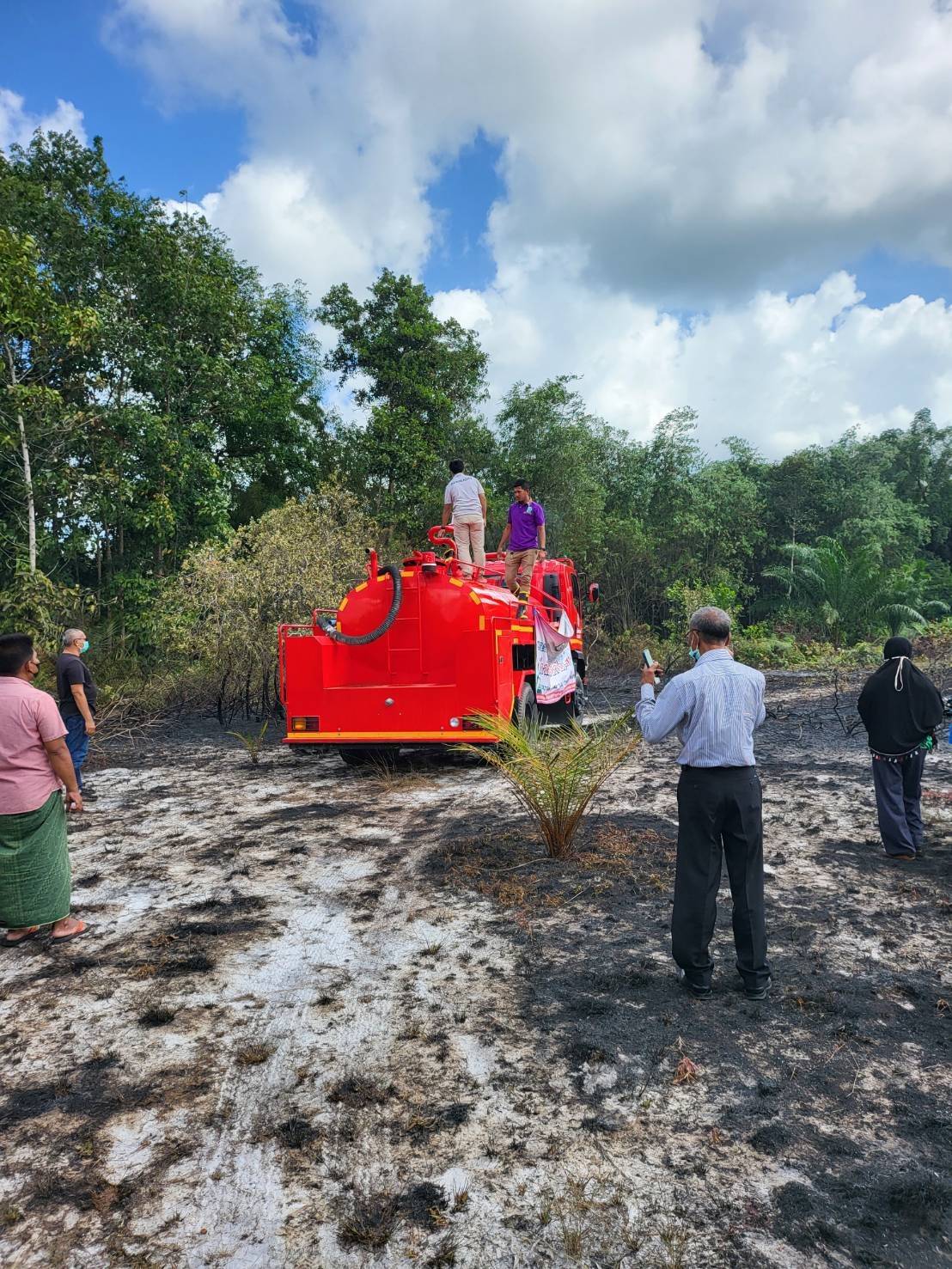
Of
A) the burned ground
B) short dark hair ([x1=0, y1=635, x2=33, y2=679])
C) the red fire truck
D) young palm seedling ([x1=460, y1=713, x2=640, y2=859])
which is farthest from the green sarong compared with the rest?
the red fire truck

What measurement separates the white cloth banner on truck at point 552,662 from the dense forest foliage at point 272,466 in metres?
4.81

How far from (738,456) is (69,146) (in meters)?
22.2

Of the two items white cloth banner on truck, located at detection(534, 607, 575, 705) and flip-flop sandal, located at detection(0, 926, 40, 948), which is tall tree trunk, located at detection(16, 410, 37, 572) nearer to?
white cloth banner on truck, located at detection(534, 607, 575, 705)

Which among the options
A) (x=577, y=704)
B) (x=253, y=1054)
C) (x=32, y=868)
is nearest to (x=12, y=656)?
(x=32, y=868)

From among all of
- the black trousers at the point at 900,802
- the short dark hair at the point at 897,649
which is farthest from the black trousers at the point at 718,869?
the short dark hair at the point at 897,649

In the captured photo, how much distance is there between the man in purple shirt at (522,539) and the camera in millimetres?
9828

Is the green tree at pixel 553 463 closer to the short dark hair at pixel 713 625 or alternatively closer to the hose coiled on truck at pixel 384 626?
the hose coiled on truck at pixel 384 626

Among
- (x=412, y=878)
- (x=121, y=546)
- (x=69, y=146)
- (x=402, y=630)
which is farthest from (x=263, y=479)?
(x=412, y=878)

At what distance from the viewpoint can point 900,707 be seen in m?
Answer: 5.77

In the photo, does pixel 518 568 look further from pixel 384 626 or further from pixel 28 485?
pixel 28 485

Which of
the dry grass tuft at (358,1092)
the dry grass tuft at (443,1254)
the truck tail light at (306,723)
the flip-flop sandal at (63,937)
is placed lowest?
the dry grass tuft at (443,1254)

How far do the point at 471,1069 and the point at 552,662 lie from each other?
7.12 meters

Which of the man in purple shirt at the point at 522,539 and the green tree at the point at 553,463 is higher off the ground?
the green tree at the point at 553,463

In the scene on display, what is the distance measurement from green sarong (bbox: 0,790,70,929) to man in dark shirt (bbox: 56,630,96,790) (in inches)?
125
